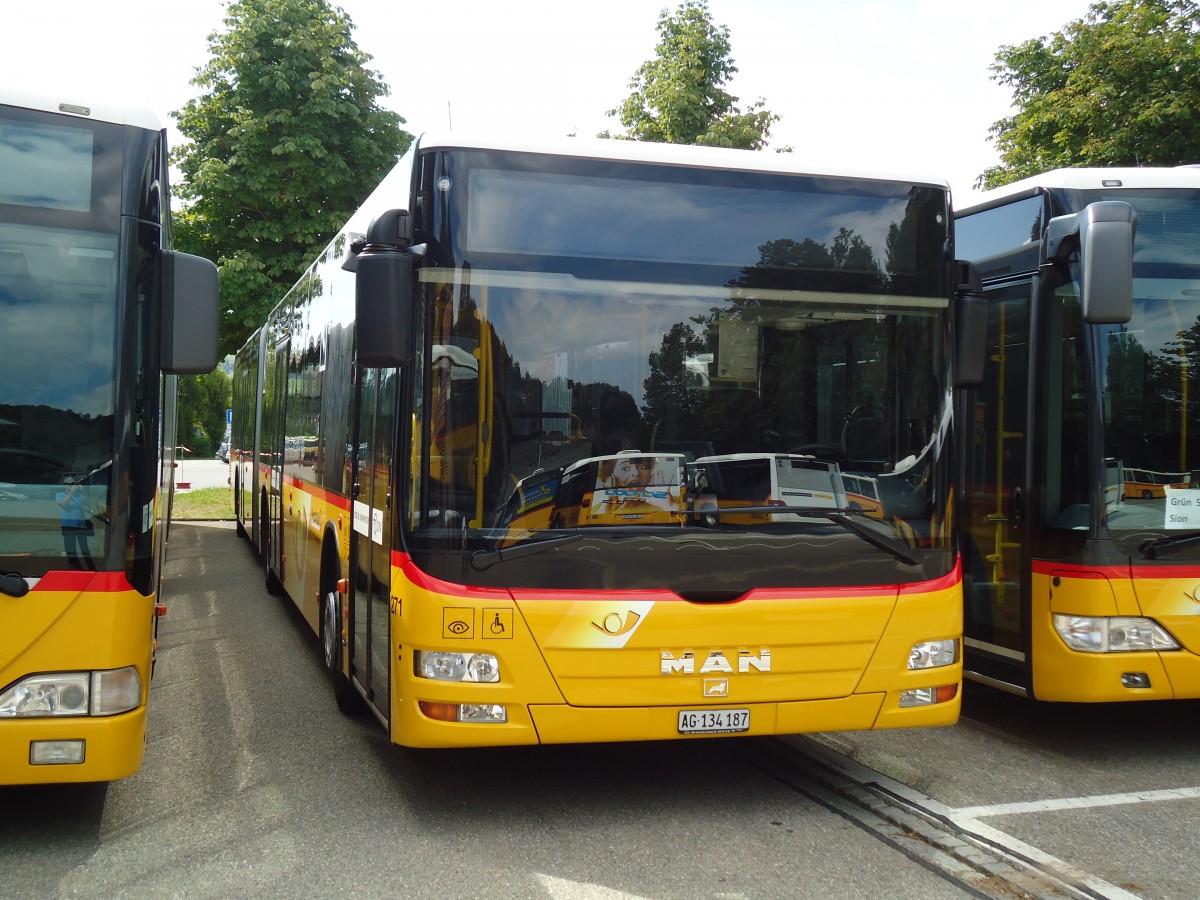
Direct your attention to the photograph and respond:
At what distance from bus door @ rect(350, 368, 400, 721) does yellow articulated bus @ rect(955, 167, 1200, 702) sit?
11.3 ft

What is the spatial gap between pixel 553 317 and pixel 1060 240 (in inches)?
120

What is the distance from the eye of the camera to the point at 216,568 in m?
15.4

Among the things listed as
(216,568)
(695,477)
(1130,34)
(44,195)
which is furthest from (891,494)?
(1130,34)

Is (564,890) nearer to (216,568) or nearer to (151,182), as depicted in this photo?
(151,182)

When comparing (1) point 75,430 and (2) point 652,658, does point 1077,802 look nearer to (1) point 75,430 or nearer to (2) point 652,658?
(2) point 652,658

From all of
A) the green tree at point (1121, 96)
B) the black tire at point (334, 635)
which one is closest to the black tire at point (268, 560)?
the black tire at point (334, 635)

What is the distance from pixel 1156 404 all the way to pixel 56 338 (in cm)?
530

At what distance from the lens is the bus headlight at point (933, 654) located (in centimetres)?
536

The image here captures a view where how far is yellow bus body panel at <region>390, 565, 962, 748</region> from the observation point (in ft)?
16.0

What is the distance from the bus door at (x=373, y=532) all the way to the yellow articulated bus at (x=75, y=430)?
1.00 meters

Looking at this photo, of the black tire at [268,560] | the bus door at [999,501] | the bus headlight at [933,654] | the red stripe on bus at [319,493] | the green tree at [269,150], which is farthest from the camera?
the green tree at [269,150]

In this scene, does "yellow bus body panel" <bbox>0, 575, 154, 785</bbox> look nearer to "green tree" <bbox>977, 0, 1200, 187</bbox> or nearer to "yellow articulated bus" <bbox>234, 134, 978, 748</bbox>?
"yellow articulated bus" <bbox>234, 134, 978, 748</bbox>

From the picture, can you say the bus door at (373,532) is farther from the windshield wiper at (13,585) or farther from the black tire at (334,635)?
the windshield wiper at (13,585)

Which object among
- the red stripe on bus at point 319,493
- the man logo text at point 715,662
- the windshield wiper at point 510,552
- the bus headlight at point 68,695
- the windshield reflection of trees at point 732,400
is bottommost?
the bus headlight at point 68,695
